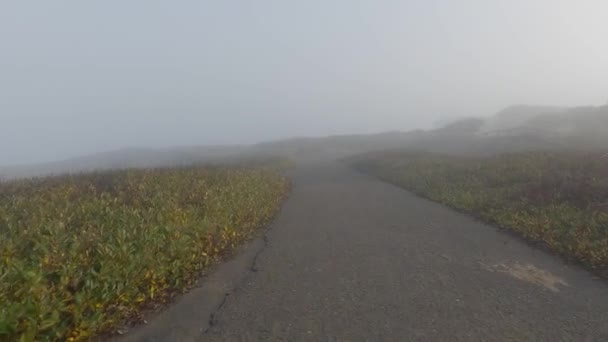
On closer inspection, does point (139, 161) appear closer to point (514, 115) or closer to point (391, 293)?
point (391, 293)

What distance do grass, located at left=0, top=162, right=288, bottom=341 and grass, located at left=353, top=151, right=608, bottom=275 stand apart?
9197 mm

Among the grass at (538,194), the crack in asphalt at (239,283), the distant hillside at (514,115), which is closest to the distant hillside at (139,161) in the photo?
the grass at (538,194)

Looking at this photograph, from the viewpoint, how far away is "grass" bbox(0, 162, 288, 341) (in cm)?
441

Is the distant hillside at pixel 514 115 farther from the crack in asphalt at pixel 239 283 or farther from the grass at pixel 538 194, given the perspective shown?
the crack in asphalt at pixel 239 283

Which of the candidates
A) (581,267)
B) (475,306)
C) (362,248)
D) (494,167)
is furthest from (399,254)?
(494,167)

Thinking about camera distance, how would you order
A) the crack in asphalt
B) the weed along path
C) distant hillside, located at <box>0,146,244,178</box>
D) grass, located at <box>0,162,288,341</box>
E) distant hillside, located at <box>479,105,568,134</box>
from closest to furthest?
grass, located at <box>0,162,288,341</box>, the weed along path, the crack in asphalt, distant hillside, located at <box>0,146,244,178</box>, distant hillside, located at <box>479,105,568,134</box>

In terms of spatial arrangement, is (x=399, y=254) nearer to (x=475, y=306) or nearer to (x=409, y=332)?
(x=475, y=306)

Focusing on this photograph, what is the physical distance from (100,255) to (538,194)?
15.2m

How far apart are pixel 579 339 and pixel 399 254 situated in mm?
4087

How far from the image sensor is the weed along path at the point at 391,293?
524 centimetres

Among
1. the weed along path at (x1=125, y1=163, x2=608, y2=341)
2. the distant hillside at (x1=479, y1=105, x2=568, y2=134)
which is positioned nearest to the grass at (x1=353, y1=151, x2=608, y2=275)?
the weed along path at (x1=125, y1=163, x2=608, y2=341)

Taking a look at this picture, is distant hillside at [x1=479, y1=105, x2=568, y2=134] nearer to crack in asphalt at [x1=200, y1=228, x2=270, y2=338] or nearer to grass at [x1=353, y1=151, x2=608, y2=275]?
grass at [x1=353, y1=151, x2=608, y2=275]

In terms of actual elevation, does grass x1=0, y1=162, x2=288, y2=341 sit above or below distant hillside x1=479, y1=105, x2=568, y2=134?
below

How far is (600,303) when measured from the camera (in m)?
6.19
